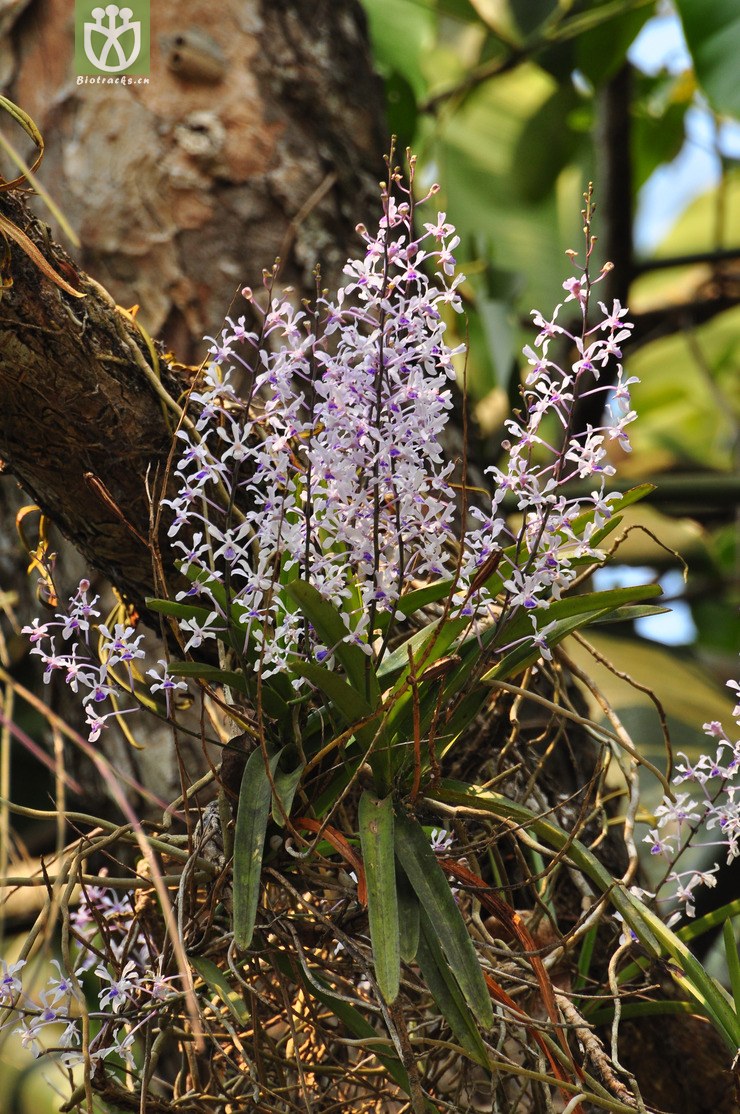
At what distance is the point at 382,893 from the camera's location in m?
0.50

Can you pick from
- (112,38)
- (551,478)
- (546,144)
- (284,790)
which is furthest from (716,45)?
(284,790)

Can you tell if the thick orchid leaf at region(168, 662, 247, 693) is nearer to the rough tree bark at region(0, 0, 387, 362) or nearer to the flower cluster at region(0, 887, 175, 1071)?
the flower cluster at region(0, 887, 175, 1071)

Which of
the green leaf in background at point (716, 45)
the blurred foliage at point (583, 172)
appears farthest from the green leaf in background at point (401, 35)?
the green leaf in background at point (716, 45)

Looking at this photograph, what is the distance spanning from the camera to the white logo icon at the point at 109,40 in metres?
1.19

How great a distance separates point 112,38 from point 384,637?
0.94m

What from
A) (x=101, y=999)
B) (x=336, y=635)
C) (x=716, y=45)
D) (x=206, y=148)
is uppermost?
(x=716, y=45)

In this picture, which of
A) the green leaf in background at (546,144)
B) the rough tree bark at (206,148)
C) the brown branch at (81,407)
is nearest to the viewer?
the brown branch at (81,407)

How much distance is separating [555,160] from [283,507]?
1392 millimetres

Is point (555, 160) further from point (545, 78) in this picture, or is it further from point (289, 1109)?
point (289, 1109)

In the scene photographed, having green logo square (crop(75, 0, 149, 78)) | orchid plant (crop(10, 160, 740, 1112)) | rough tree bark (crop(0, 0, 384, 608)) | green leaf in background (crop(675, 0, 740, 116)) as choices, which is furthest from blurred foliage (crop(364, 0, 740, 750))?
orchid plant (crop(10, 160, 740, 1112))

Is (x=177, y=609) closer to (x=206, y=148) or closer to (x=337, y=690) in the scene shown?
(x=337, y=690)

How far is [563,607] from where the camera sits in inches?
21.7

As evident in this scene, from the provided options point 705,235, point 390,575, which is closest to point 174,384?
point 390,575

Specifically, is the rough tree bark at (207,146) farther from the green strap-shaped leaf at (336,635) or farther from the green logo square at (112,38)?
the green strap-shaped leaf at (336,635)
